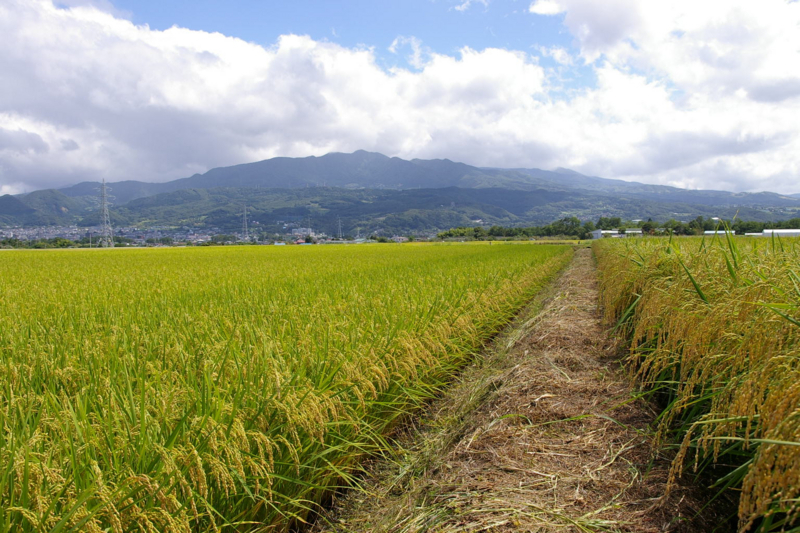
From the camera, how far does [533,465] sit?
245cm

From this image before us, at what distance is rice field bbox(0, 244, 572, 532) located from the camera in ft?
5.38

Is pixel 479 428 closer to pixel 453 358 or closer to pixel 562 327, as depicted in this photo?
pixel 453 358

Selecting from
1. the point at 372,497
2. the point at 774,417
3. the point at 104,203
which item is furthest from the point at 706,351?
the point at 104,203

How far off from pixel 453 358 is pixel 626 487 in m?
2.97

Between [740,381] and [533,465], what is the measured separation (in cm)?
114

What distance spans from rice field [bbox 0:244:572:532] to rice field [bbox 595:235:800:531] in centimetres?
170

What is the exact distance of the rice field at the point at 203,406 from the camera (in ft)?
5.38

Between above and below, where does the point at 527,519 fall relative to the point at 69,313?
below

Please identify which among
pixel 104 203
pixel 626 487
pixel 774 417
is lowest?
pixel 626 487

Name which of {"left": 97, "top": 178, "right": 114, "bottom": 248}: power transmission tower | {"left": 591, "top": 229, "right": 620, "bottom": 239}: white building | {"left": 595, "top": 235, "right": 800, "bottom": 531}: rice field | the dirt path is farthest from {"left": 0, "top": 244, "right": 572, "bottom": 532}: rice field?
{"left": 97, "top": 178, "right": 114, "bottom": 248}: power transmission tower

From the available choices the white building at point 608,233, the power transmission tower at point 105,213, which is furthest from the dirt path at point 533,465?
the power transmission tower at point 105,213

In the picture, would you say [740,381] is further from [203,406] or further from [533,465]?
[203,406]

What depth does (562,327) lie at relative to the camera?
→ 5340 millimetres

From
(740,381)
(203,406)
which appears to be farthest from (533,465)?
(203,406)
